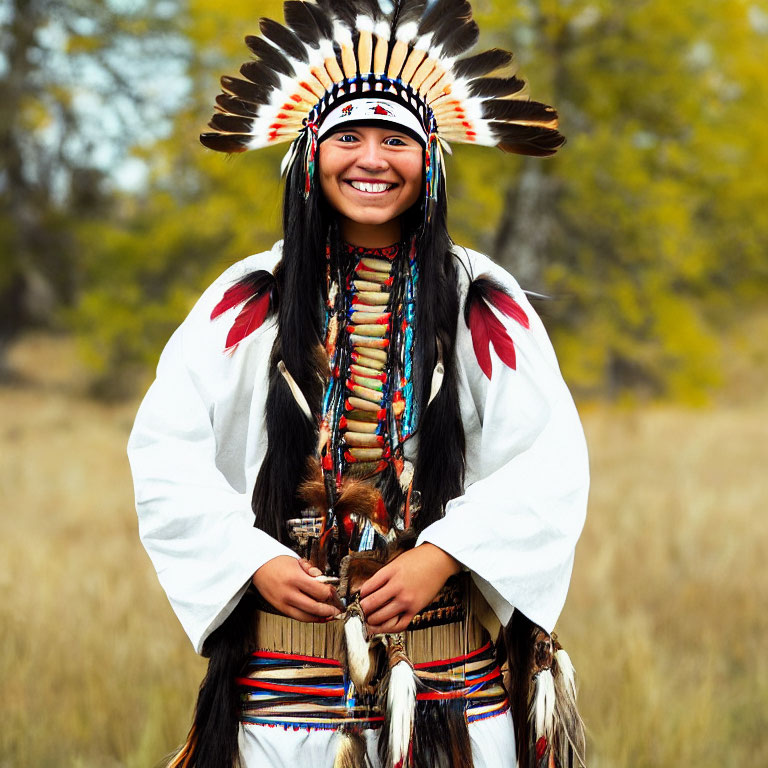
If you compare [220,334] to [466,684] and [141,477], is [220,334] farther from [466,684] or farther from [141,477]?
[466,684]

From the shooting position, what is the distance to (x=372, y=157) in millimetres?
2223

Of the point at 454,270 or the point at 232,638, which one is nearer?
the point at 232,638

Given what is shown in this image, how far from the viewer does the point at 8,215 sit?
1548 cm

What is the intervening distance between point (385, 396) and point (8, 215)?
14449 millimetres

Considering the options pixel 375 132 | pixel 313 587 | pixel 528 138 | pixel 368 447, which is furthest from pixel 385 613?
pixel 528 138

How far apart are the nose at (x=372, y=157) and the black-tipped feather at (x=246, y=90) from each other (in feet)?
0.91

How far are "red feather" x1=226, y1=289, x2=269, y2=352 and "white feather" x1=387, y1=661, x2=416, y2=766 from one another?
0.72 meters

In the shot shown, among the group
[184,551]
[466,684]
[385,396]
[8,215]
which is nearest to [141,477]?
[184,551]

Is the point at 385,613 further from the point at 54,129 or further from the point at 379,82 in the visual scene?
the point at 54,129

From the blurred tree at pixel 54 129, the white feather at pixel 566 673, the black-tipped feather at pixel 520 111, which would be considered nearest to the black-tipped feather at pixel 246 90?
the black-tipped feather at pixel 520 111

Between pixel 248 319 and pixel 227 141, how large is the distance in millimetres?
419

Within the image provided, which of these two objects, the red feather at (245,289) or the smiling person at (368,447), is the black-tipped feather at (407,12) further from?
the red feather at (245,289)

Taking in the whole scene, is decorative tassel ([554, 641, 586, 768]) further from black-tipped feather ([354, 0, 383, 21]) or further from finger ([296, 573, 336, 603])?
black-tipped feather ([354, 0, 383, 21])

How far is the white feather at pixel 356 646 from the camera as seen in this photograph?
1946mm
